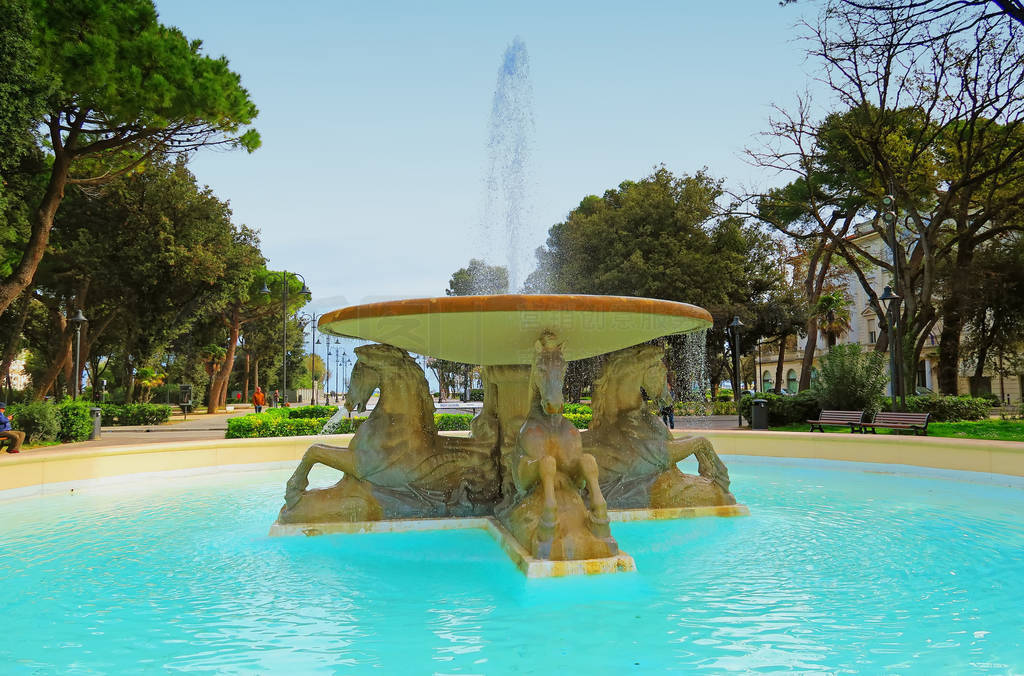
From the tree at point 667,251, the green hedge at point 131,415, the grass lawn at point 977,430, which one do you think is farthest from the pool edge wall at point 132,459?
the tree at point 667,251

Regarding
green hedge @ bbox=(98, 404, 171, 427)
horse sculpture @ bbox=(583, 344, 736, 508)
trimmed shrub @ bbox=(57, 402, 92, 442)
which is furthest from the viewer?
green hedge @ bbox=(98, 404, 171, 427)

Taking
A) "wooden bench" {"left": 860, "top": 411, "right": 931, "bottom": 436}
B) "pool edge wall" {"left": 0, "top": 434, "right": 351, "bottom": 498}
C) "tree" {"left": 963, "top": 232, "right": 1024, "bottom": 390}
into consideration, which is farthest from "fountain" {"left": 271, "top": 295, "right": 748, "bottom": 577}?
"tree" {"left": 963, "top": 232, "right": 1024, "bottom": 390}

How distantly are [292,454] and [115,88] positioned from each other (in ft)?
38.0

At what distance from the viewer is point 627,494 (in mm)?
→ 5945

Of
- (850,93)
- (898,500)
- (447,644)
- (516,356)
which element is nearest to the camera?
(447,644)

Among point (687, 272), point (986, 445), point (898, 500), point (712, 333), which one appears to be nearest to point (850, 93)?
point (687, 272)

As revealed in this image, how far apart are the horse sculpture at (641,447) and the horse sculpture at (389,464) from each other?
3.69 feet

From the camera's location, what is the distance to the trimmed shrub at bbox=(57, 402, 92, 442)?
1505 cm

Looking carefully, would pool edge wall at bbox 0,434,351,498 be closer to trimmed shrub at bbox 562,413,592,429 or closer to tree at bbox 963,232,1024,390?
trimmed shrub at bbox 562,413,592,429

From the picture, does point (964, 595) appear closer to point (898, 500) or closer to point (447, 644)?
point (447, 644)

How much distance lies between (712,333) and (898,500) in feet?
89.2

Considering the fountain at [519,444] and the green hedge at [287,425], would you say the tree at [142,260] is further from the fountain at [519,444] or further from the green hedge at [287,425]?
the fountain at [519,444]

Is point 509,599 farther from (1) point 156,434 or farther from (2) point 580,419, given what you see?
(1) point 156,434

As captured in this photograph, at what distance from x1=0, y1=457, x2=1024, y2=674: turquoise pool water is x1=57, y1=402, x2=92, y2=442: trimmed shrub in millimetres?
10580
